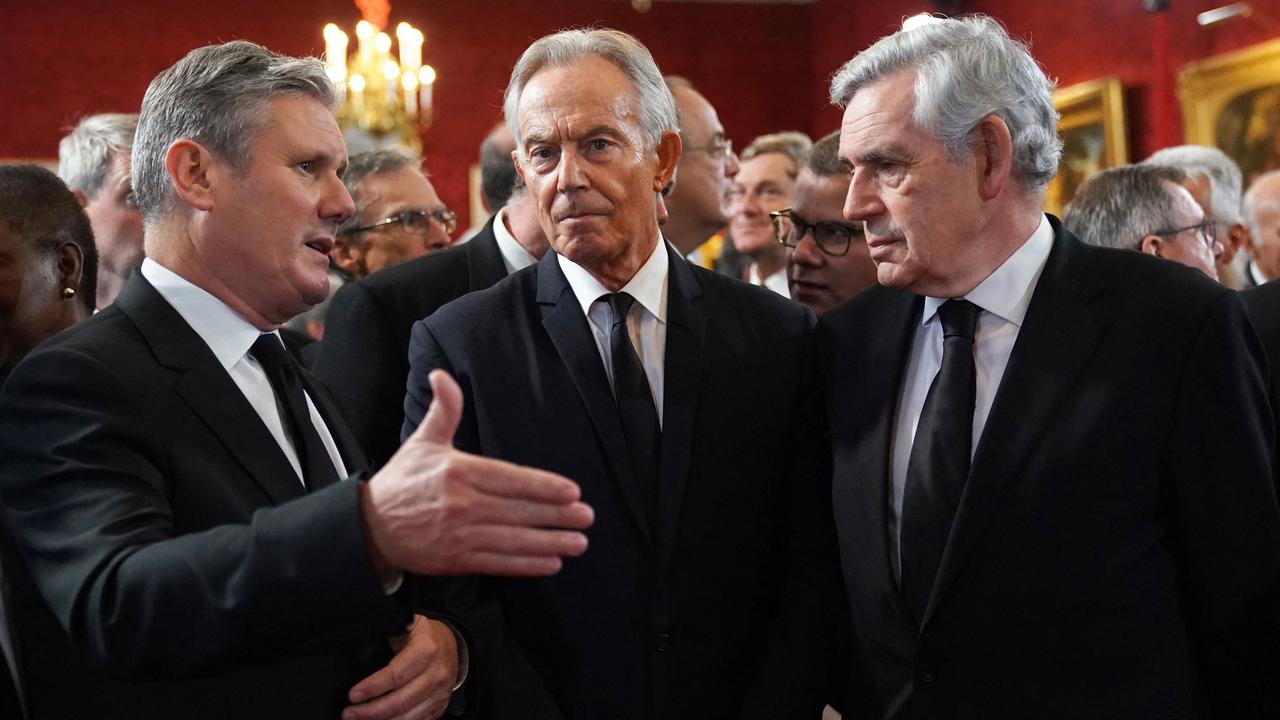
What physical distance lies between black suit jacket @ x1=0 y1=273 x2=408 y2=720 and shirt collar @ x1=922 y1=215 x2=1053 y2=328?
115 centimetres

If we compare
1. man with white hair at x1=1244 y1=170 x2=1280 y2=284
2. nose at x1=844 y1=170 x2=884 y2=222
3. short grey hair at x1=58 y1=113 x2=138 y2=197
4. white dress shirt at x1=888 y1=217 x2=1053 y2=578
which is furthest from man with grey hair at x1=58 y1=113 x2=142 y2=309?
man with white hair at x1=1244 y1=170 x2=1280 y2=284

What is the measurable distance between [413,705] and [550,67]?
3.94 ft

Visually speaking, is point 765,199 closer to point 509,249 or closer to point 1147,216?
point 1147,216

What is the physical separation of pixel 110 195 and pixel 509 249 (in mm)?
1247

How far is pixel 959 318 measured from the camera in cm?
217

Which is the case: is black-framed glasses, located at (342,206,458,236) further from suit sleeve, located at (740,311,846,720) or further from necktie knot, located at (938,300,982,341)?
necktie knot, located at (938,300,982,341)

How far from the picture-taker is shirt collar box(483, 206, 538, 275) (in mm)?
3127

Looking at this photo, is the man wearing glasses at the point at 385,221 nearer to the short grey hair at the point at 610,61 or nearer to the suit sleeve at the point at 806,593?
the short grey hair at the point at 610,61

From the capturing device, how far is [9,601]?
5.97 feet

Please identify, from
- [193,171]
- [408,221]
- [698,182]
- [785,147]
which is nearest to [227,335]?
[193,171]

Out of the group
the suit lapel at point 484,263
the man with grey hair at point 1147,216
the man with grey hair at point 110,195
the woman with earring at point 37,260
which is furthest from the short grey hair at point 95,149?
the man with grey hair at point 1147,216

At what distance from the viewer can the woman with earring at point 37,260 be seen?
2.18 m

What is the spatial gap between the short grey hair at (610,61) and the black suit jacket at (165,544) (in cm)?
88

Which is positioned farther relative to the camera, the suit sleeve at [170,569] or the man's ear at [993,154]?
the man's ear at [993,154]
